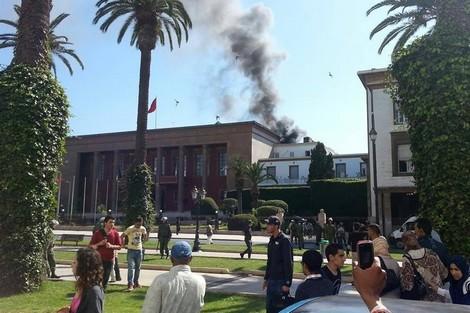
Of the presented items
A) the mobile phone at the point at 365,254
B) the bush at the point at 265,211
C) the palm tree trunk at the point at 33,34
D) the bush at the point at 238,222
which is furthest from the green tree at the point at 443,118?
the bush at the point at 265,211

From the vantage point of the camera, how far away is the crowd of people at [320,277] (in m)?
3.75

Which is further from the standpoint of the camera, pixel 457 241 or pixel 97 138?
pixel 97 138

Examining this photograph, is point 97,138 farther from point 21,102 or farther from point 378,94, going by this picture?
point 21,102

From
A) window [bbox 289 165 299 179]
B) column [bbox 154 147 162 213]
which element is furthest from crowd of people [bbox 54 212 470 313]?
column [bbox 154 147 162 213]

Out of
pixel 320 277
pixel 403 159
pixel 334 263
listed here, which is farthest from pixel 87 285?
pixel 403 159

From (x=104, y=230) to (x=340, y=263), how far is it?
6.31m

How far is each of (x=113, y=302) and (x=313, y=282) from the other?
6.10 meters

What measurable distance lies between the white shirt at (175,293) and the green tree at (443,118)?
A: 6.55 metres

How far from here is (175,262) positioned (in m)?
4.01

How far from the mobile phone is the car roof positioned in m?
0.71

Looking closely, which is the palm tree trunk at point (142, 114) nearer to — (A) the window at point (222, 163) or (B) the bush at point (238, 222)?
(B) the bush at point (238, 222)

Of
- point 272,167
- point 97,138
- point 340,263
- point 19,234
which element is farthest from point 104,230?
point 97,138

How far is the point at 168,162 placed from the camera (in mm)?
67562

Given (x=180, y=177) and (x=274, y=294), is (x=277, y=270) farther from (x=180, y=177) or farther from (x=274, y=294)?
(x=180, y=177)
